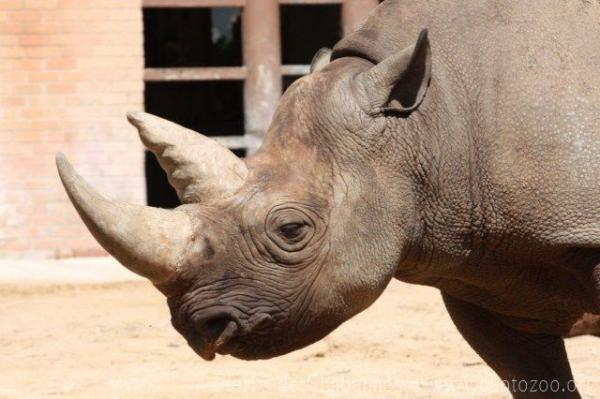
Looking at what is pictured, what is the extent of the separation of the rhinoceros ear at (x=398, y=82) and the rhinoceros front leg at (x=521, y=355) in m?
1.07

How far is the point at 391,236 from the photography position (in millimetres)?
4891

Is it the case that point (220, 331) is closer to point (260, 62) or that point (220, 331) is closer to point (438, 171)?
point (438, 171)

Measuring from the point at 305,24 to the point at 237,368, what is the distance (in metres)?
8.37

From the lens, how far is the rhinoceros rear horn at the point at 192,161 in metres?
4.77

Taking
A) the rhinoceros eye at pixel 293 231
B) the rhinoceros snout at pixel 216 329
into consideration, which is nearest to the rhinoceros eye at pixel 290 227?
the rhinoceros eye at pixel 293 231

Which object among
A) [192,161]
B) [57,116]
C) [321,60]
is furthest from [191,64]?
[192,161]

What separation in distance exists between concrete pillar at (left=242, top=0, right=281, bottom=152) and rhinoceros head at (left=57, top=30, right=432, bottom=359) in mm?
6616

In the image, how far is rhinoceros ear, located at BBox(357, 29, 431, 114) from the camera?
193 inches

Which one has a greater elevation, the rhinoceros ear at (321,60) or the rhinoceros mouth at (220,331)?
the rhinoceros ear at (321,60)

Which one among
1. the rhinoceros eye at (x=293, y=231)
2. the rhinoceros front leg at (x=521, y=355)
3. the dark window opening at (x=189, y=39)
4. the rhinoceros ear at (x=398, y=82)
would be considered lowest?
the rhinoceros front leg at (x=521, y=355)

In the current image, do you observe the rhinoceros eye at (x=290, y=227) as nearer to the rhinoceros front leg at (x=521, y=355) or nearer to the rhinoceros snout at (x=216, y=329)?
the rhinoceros snout at (x=216, y=329)

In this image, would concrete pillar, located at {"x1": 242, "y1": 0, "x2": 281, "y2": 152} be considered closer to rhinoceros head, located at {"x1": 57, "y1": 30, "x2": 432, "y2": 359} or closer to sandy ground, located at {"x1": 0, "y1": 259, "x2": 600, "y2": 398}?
sandy ground, located at {"x1": 0, "y1": 259, "x2": 600, "y2": 398}

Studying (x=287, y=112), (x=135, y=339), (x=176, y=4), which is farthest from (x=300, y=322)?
(x=176, y=4)

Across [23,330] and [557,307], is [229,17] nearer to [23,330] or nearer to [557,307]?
[23,330]
